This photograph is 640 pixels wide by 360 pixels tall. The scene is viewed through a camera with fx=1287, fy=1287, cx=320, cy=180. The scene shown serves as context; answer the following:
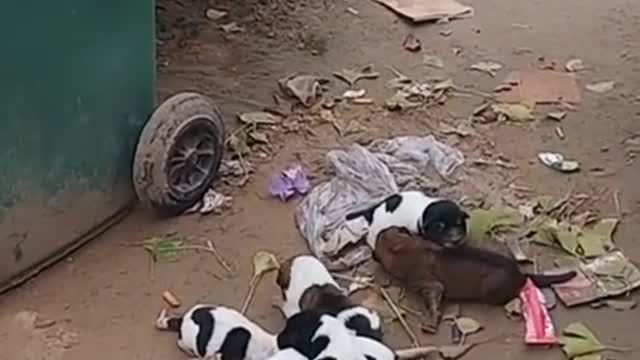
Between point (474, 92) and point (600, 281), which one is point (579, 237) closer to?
point (600, 281)

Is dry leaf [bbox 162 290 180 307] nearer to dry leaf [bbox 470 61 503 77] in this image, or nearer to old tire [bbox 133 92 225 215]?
old tire [bbox 133 92 225 215]

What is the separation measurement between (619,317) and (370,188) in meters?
0.80

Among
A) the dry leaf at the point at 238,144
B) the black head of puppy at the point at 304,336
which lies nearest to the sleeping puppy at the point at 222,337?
the black head of puppy at the point at 304,336

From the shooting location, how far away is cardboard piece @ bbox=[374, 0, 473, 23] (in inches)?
191

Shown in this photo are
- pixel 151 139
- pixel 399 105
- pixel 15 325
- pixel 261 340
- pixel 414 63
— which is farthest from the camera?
pixel 414 63

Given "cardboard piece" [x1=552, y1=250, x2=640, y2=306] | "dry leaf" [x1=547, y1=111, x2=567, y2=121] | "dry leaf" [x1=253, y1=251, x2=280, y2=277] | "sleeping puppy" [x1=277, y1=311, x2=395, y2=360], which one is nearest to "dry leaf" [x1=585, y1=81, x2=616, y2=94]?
"dry leaf" [x1=547, y1=111, x2=567, y2=121]

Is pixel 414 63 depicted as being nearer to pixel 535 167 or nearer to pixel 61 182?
pixel 535 167

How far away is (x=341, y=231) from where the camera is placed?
3449 millimetres

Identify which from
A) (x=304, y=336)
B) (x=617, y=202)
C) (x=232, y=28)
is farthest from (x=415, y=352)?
(x=232, y=28)

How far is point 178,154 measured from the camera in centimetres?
348

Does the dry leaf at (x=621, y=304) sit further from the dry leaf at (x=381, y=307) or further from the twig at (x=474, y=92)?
the twig at (x=474, y=92)

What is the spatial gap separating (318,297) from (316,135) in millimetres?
1078

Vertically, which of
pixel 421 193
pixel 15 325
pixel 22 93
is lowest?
pixel 15 325

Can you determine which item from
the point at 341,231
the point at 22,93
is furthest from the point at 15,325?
the point at 341,231
